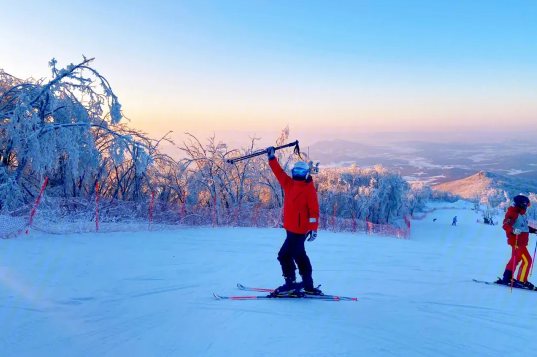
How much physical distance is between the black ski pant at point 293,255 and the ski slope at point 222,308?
458 mm

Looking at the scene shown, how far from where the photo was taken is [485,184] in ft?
272

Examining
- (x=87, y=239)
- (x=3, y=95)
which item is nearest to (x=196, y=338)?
(x=87, y=239)

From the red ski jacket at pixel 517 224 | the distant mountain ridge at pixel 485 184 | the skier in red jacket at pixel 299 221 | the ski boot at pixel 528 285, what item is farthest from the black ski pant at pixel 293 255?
the distant mountain ridge at pixel 485 184

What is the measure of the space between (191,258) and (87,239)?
2.77 meters

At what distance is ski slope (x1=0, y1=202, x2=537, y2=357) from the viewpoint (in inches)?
157

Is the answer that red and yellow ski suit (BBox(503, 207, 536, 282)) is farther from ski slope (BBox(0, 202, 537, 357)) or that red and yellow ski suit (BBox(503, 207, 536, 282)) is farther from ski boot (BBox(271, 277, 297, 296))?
ski boot (BBox(271, 277, 297, 296))

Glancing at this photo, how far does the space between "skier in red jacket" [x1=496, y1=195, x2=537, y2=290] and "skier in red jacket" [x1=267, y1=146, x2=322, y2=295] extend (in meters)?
4.48

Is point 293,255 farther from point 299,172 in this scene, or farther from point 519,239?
point 519,239

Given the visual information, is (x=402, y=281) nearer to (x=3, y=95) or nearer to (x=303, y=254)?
(x=303, y=254)

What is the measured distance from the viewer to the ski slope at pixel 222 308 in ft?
13.0

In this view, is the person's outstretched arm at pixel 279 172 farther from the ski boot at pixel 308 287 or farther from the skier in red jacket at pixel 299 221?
the ski boot at pixel 308 287

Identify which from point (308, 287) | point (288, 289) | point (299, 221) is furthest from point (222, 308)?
point (299, 221)

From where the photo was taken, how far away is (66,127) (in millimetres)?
11797

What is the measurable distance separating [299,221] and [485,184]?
92072mm
